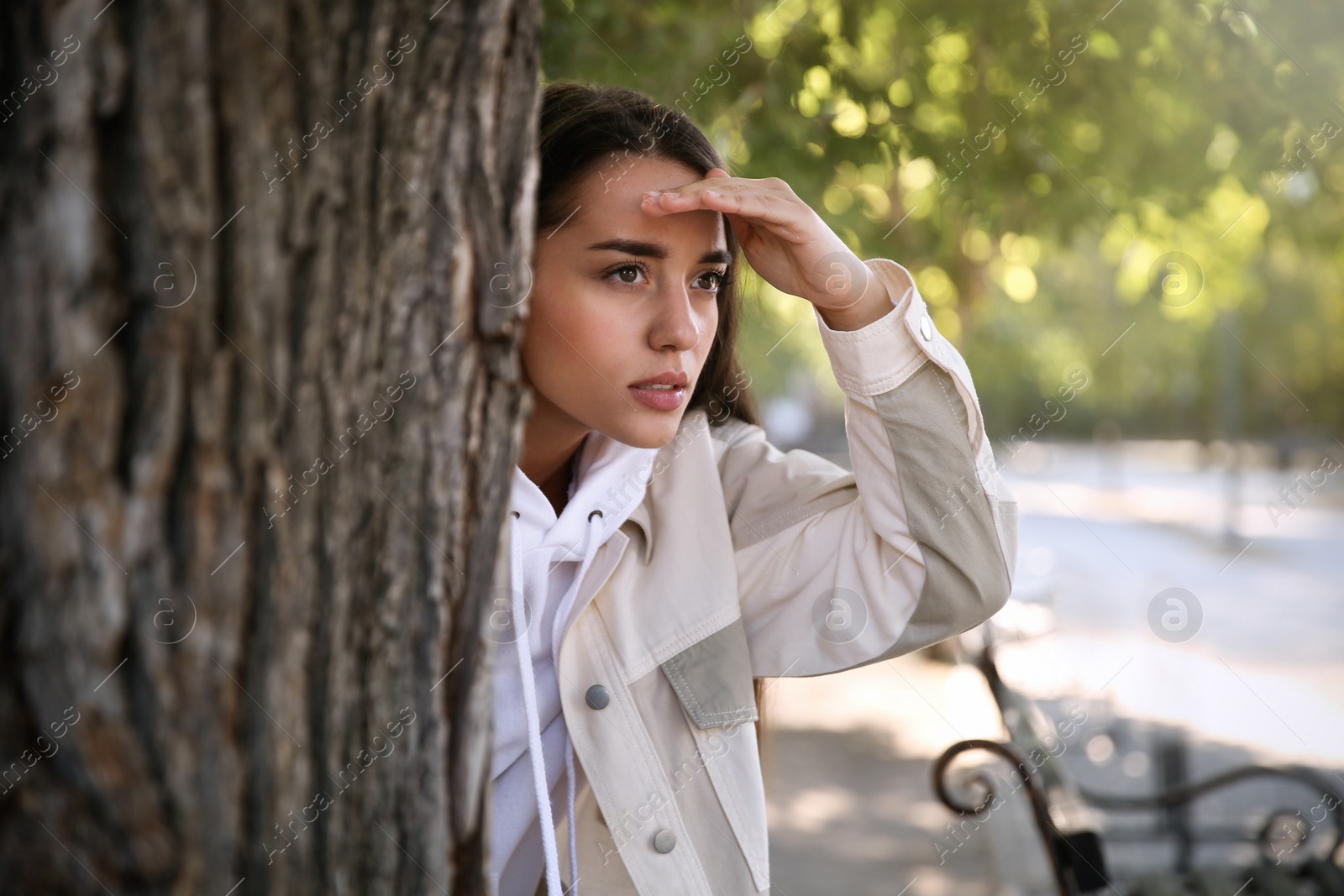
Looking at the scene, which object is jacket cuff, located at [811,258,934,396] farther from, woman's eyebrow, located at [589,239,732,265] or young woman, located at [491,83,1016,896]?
woman's eyebrow, located at [589,239,732,265]

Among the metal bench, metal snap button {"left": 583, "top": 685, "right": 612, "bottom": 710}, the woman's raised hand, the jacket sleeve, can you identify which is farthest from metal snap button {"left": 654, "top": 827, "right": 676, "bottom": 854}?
the metal bench

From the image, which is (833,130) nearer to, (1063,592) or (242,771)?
(242,771)

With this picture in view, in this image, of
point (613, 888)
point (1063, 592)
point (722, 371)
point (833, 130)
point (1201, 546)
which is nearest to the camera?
point (613, 888)

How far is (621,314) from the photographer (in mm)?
2121

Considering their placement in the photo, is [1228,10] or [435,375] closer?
[435,375]

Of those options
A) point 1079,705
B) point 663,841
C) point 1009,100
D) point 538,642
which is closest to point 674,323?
point 538,642

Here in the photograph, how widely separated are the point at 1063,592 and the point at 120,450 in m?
12.4

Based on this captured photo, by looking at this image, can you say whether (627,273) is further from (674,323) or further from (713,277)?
(713,277)

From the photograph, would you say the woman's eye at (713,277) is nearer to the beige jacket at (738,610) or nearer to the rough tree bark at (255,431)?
the beige jacket at (738,610)

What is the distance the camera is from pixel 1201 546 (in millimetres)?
17344

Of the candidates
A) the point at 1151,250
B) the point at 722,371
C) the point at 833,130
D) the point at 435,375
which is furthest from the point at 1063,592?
the point at 435,375

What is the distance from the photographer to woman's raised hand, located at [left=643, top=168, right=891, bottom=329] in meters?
2.07

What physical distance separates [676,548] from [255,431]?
124cm

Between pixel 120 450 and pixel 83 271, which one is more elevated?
pixel 83 271
